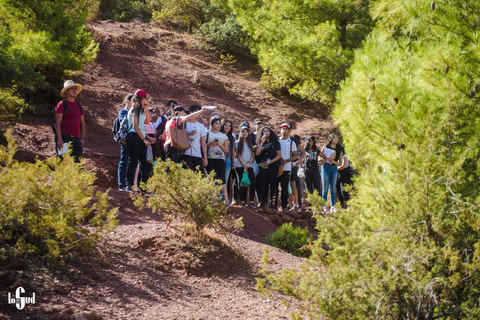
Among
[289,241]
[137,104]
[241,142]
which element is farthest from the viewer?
[241,142]

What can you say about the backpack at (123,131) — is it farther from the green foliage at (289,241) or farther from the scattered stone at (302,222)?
the scattered stone at (302,222)

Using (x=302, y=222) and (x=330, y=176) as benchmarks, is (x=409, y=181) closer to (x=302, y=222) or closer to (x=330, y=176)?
(x=330, y=176)

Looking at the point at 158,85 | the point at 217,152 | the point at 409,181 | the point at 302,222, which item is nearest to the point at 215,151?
the point at 217,152

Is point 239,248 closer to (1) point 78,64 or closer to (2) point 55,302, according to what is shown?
(2) point 55,302

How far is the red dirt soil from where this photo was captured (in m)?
4.00

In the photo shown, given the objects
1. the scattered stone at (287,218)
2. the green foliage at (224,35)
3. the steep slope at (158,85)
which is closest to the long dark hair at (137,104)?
the steep slope at (158,85)

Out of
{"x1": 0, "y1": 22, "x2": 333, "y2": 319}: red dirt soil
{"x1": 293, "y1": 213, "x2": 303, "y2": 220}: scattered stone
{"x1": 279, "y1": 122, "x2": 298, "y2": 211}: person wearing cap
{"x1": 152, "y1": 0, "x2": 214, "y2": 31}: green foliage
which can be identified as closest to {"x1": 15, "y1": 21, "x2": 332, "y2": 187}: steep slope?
{"x1": 0, "y1": 22, "x2": 333, "y2": 319}: red dirt soil

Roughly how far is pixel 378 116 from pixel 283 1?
11.1 meters

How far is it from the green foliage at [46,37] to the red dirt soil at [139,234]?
0.99 meters

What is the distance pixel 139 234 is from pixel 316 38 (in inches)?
355

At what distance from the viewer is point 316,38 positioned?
13039 mm

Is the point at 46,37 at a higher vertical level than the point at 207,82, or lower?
higher

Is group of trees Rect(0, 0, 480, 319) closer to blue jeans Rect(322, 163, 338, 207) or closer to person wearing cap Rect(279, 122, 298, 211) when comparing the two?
person wearing cap Rect(279, 122, 298, 211)

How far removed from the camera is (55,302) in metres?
3.79
